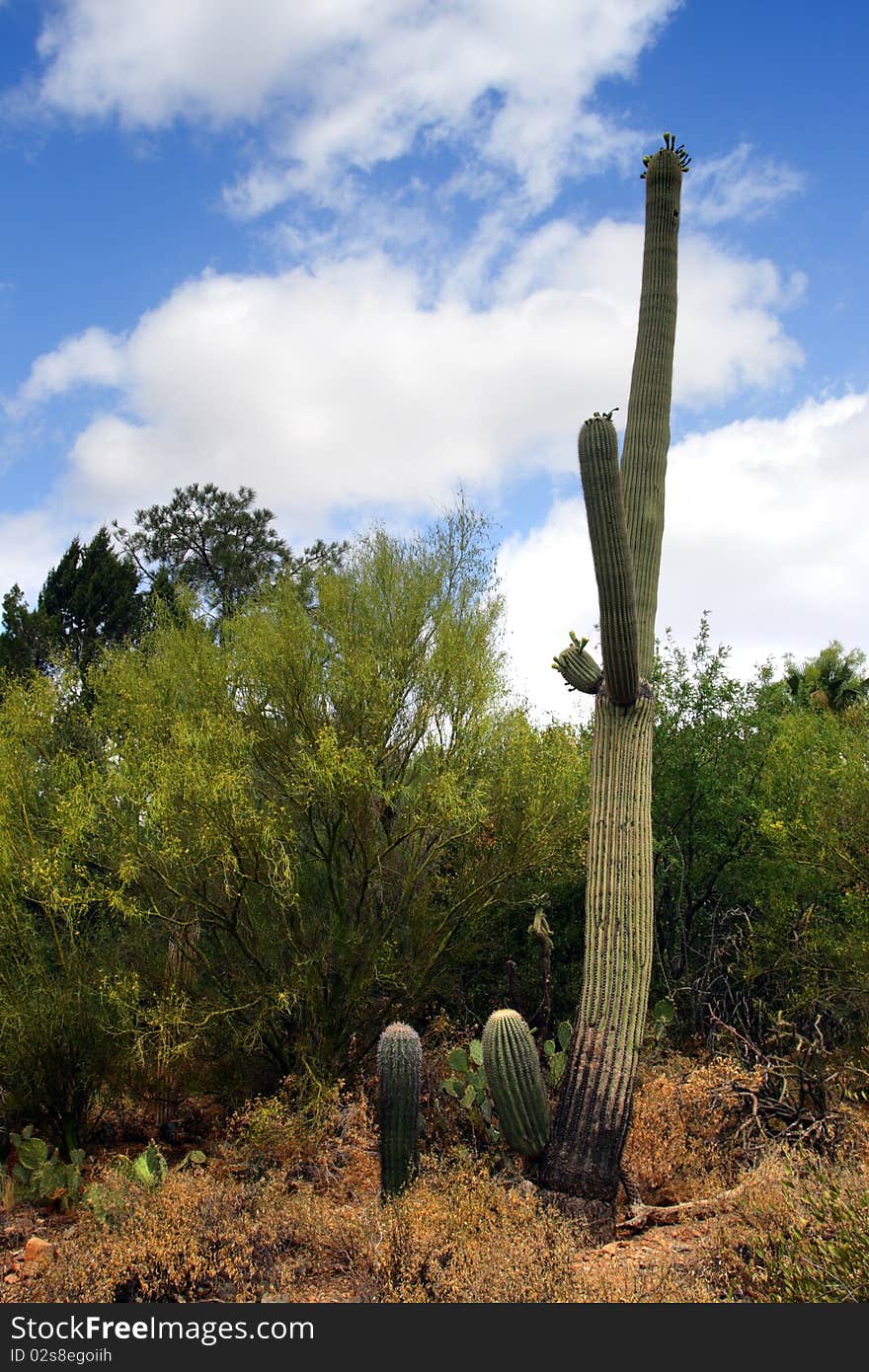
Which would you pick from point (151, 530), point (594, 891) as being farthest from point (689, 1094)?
point (151, 530)

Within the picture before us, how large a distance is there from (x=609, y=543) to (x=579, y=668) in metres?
1.09

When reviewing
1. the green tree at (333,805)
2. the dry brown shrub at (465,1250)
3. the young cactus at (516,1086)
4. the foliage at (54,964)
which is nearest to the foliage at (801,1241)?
the dry brown shrub at (465,1250)

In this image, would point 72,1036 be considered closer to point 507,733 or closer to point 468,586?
point 507,733

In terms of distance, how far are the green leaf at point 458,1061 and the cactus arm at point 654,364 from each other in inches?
167

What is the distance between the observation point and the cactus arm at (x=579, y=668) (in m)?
7.57

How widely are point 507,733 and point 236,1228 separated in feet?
18.3

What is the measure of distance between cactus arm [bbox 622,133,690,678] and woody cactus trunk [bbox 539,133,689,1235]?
2cm

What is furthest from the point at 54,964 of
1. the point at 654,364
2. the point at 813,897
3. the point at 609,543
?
the point at 654,364

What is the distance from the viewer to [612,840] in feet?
23.6

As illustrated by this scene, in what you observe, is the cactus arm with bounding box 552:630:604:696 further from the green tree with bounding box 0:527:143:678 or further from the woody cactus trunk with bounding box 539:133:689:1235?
the green tree with bounding box 0:527:143:678

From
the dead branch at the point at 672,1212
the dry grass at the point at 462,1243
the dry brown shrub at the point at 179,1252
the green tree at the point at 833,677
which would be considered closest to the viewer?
the dry grass at the point at 462,1243

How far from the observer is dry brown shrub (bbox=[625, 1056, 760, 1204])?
705 cm

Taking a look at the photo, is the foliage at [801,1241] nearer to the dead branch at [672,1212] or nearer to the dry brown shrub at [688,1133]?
the dead branch at [672,1212]

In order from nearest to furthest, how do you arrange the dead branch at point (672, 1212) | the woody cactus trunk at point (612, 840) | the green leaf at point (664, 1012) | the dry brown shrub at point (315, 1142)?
1. the dead branch at point (672, 1212)
2. the woody cactus trunk at point (612, 840)
3. the dry brown shrub at point (315, 1142)
4. the green leaf at point (664, 1012)
